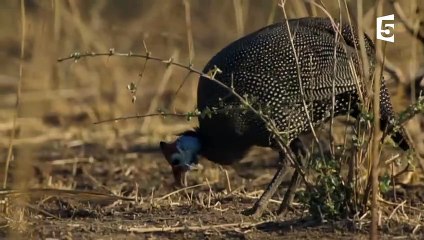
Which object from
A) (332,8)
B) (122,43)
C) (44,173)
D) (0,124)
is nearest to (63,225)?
(44,173)

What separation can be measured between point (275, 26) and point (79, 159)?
2.11 m

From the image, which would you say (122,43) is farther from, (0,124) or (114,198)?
(114,198)

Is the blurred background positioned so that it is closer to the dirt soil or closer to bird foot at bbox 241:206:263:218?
the dirt soil

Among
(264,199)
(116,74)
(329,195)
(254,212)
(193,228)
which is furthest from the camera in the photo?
(116,74)

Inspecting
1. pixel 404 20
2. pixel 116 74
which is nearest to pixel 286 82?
pixel 404 20

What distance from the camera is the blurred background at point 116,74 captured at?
6334 mm

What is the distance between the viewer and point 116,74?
8734mm

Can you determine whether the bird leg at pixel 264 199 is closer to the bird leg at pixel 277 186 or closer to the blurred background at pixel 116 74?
the bird leg at pixel 277 186

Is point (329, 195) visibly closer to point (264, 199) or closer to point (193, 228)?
point (193, 228)

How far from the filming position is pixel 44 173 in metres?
6.55

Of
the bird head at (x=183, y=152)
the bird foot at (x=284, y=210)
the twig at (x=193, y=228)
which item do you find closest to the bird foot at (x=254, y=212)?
the bird foot at (x=284, y=210)

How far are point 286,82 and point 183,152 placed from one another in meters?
0.87

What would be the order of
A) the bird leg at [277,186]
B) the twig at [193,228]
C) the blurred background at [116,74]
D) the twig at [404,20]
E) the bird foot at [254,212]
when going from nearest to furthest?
1. the twig at [193,228]
2. the bird foot at [254,212]
3. the bird leg at [277,186]
4. the twig at [404,20]
5. the blurred background at [116,74]

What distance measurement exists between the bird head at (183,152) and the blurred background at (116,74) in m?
0.21
